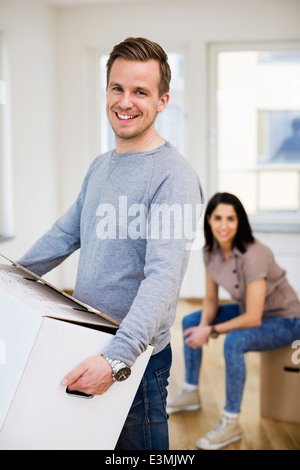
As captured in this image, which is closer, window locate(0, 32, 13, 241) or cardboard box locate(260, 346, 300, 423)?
cardboard box locate(260, 346, 300, 423)

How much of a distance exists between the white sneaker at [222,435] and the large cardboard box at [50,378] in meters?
1.16

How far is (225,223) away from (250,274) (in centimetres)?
22

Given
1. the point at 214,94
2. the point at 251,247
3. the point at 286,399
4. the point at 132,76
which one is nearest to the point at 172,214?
the point at 132,76

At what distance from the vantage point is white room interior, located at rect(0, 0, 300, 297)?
3.28 m

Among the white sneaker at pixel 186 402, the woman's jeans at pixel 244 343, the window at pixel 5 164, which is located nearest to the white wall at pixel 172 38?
the window at pixel 5 164

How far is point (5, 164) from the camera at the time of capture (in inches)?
129

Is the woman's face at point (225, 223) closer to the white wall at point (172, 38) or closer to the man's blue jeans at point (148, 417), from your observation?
the man's blue jeans at point (148, 417)

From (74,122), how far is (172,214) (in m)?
3.06

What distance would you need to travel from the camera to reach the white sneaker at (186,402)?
7.42 feet

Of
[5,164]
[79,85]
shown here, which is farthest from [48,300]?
[79,85]

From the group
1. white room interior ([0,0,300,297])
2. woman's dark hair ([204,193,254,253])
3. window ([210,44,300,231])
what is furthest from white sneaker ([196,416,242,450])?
window ([210,44,300,231])

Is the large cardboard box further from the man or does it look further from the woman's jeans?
the woman's jeans

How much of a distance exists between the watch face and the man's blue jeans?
20cm
